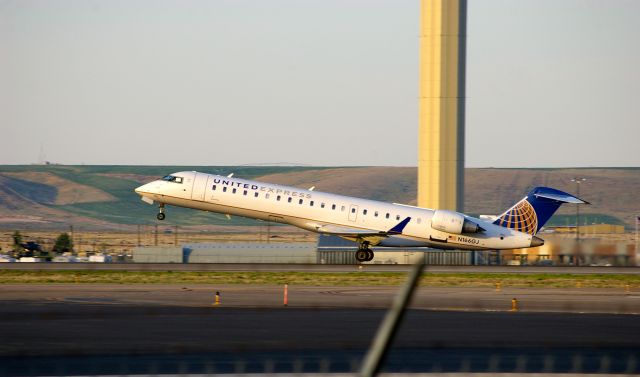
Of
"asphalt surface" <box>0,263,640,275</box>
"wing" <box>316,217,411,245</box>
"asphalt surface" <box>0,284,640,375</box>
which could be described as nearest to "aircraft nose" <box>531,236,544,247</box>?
"asphalt surface" <box>0,263,640,275</box>

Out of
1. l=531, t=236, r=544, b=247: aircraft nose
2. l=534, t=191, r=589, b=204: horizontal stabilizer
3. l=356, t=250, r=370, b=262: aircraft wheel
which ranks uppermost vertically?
l=534, t=191, r=589, b=204: horizontal stabilizer

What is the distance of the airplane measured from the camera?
60.5 meters

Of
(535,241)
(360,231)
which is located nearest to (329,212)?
(360,231)

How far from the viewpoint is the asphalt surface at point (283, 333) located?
82.5ft

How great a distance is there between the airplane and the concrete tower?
71.2 ft

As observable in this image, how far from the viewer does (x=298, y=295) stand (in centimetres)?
4316

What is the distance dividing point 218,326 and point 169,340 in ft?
11.5

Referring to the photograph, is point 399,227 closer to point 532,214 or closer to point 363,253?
point 363,253

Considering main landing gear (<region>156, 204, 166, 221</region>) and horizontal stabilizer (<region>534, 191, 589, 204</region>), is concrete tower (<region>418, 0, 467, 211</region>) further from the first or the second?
main landing gear (<region>156, 204, 166, 221</region>)

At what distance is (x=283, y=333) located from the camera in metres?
30.7

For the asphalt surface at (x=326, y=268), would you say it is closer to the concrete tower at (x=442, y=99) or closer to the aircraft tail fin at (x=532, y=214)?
the aircraft tail fin at (x=532, y=214)

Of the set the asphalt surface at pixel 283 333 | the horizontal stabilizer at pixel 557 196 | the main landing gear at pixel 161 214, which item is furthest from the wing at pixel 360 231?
the asphalt surface at pixel 283 333

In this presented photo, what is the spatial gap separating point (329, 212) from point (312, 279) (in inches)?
369

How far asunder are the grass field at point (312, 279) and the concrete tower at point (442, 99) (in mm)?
28926
